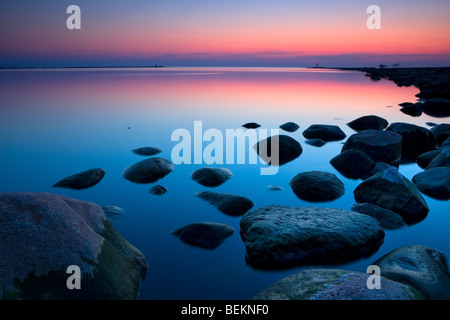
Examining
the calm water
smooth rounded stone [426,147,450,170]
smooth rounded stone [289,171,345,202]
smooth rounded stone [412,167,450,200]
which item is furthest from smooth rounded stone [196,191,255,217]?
smooth rounded stone [426,147,450,170]

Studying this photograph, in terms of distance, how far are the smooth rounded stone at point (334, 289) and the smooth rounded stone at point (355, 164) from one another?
5628mm

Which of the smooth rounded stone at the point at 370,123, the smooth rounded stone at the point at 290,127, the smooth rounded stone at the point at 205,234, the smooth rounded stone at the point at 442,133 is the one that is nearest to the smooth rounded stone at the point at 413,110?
the smooth rounded stone at the point at 370,123

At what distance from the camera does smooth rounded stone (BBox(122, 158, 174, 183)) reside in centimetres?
836

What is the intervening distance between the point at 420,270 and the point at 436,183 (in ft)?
13.4

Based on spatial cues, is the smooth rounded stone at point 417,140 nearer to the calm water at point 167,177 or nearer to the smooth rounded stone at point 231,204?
the calm water at point 167,177

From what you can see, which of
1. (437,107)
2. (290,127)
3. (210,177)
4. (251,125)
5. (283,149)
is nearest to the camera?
(210,177)

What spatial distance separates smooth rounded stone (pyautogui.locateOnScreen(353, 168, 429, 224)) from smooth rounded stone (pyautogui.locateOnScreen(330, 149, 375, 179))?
2190 millimetres

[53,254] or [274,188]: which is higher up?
[53,254]

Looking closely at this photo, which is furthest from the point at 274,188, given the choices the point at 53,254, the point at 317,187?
the point at 53,254

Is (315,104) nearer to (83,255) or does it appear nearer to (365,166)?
(365,166)

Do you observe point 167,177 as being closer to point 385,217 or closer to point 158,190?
point 158,190

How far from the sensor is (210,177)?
8.27 meters

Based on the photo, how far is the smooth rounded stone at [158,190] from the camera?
7.57 metres
